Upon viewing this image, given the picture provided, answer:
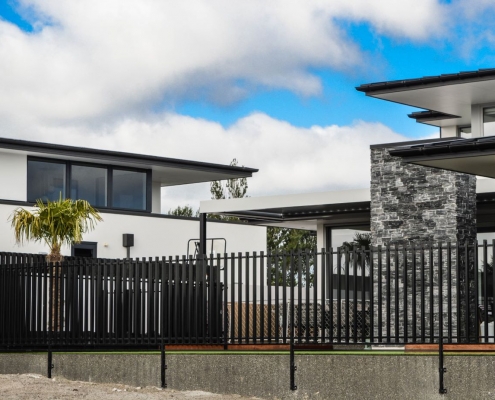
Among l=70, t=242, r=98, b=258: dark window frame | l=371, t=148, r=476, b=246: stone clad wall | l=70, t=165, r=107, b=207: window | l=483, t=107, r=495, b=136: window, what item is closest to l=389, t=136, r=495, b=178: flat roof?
l=371, t=148, r=476, b=246: stone clad wall

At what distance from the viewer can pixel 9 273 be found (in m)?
18.0

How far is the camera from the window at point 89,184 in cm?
2741

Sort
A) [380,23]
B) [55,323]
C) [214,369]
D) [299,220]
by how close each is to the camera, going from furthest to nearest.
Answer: [299,220], [380,23], [55,323], [214,369]

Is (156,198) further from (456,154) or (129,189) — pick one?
(456,154)

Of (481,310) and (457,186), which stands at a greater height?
(457,186)

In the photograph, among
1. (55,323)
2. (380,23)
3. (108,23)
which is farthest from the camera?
(108,23)

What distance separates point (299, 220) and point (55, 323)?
1008 cm

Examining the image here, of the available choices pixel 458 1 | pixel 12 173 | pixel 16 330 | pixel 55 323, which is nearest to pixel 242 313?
pixel 55 323

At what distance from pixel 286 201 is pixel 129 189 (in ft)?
26.4

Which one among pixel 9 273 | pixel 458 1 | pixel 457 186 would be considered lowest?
pixel 9 273

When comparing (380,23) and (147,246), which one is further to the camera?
(147,246)

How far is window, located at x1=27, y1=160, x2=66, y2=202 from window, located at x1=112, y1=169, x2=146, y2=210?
1760 mm

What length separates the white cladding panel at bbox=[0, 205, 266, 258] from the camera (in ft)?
80.5

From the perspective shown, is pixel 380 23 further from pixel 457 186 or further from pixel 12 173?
pixel 12 173
